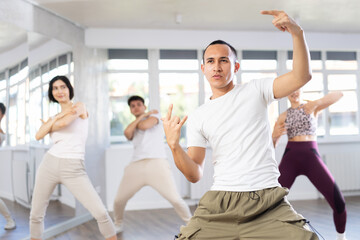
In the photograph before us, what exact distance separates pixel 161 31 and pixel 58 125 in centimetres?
274

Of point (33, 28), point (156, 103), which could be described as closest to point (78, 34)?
point (33, 28)

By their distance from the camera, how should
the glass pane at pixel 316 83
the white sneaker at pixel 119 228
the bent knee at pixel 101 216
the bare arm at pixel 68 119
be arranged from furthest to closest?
the glass pane at pixel 316 83, the white sneaker at pixel 119 228, the bare arm at pixel 68 119, the bent knee at pixel 101 216

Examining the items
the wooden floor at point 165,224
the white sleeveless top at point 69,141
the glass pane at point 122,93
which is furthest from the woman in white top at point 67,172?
the glass pane at point 122,93

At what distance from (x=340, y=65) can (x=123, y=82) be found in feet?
11.5

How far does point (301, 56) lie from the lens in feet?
5.08

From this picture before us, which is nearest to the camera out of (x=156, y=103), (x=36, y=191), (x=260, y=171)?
(x=260, y=171)

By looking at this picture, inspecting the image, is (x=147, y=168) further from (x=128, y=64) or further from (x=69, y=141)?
(x=128, y=64)

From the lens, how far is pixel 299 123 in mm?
3881

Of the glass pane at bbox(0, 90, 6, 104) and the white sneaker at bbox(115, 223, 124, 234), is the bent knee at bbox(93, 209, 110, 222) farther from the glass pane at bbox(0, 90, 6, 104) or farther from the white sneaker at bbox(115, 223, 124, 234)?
the glass pane at bbox(0, 90, 6, 104)

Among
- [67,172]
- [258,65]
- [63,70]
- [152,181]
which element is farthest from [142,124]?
[258,65]

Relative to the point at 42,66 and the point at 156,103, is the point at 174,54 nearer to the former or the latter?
the point at 156,103

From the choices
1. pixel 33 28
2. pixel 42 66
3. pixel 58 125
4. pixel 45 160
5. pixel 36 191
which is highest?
pixel 33 28

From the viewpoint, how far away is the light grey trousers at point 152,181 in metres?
3.84

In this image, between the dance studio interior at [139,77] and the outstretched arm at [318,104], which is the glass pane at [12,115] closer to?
the dance studio interior at [139,77]
